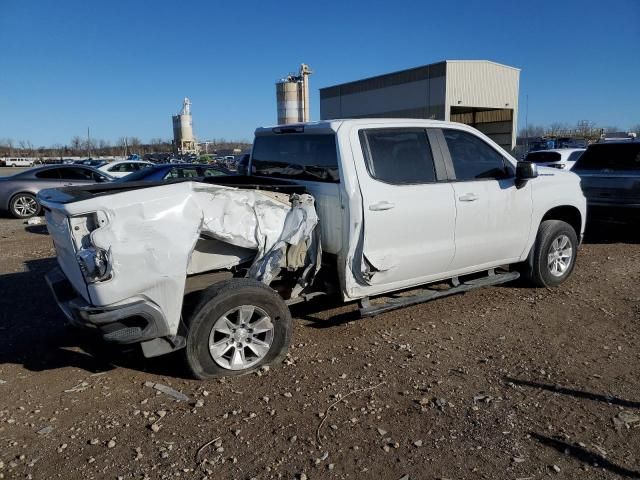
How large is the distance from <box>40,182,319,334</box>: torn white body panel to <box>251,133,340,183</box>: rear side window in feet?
2.14

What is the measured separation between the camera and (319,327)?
4.97m

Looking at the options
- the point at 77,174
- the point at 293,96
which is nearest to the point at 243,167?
the point at 77,174

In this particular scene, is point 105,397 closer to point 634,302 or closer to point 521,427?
point 521,427

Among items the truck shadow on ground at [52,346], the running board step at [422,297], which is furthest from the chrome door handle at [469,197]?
the truck shadow on ground at [52,346]

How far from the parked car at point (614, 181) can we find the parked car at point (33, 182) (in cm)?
1152

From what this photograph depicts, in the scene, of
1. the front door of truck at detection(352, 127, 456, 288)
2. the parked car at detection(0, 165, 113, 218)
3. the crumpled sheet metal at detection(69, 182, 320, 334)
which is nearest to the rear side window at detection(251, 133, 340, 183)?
the front door of truck at detection(352, 127, 456, 288)

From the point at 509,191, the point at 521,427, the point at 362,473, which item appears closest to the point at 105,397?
the point at 362,473

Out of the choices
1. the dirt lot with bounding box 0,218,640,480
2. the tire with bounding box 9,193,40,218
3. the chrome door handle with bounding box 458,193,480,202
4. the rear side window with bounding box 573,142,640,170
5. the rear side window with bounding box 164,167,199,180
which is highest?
the rear side window with bounding box 573,142,640,170

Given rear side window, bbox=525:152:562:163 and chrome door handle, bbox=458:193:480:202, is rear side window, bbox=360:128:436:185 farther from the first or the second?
rear side window, bbox=525:152:562:163

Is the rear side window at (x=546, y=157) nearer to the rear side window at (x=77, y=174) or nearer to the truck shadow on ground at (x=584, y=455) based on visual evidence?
the rear side window at (x=77, y=174)

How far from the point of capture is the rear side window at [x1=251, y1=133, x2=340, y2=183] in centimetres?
446

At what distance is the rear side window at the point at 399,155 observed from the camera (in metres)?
4.48

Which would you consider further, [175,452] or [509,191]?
[509,191]

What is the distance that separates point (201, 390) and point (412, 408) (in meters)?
1.53
